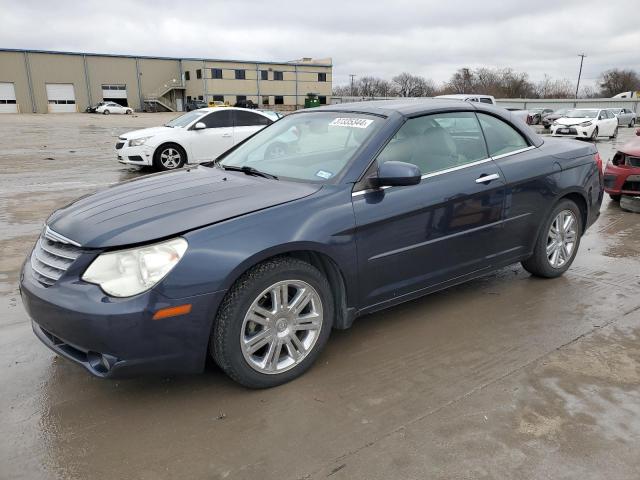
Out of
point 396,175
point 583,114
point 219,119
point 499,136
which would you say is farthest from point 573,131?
point 396,175

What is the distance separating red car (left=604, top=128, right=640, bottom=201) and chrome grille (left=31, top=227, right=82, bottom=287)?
7874 mm

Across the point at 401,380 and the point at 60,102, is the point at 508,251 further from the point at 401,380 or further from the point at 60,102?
the point at 60,102

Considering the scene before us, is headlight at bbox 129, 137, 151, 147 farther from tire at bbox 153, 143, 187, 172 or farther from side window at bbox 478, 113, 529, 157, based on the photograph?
side window at bbox 478, 113, 529, 157

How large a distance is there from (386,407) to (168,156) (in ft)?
32.8

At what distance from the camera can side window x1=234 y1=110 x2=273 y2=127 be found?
1264cm

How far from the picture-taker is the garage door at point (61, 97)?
64062mm

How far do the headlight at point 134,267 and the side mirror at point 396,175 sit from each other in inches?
51.1

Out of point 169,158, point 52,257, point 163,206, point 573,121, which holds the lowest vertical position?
point 169,158

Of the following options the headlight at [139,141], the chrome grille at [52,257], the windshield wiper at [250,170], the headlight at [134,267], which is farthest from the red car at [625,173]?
the headlight at [139,141]

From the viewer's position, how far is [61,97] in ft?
212

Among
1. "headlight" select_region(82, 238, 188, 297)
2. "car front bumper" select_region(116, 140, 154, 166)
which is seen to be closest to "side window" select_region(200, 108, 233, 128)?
"car front bumper" select_region(116, 140, 154, 166)

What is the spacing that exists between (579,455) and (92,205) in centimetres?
298

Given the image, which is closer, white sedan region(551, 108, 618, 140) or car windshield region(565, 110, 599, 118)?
white sedan region(551, 108, 618, 140)

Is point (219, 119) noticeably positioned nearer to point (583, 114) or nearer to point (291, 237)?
point (291, 237)
